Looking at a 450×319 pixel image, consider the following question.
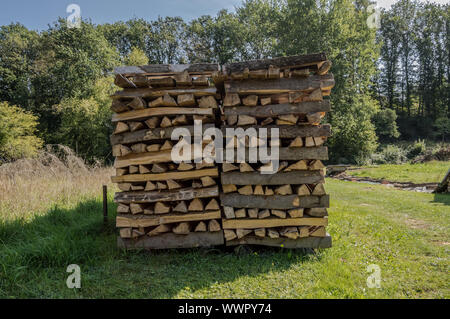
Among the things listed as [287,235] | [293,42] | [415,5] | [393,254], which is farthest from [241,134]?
[415,5]

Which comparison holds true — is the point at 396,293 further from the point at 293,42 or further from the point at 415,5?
the point at 415,5

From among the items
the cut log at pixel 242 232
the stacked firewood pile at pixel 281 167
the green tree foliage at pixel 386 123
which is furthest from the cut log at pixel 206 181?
the green tree foliage at pixel 386 123

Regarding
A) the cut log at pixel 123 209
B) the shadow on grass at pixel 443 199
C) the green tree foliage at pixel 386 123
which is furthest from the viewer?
the green tree foliage at pixel 386 123

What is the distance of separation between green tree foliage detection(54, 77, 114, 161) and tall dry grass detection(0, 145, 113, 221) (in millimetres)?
13395

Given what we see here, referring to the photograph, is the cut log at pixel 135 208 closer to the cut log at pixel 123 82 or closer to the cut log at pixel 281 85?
the cut log at pixel 123 82

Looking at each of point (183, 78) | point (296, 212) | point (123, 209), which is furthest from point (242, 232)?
point (183, 78)

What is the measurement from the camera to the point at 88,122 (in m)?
19.2

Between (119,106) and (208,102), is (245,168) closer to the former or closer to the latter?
(208,102)

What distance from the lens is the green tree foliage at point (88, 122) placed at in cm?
1892

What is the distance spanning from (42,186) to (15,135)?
16.6 m

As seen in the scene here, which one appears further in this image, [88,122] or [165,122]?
[88,122]

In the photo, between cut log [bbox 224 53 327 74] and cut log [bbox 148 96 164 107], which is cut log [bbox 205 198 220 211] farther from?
cut log [bbox 224 53 327 74]

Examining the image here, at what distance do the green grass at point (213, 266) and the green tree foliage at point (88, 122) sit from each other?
55.0 ft
